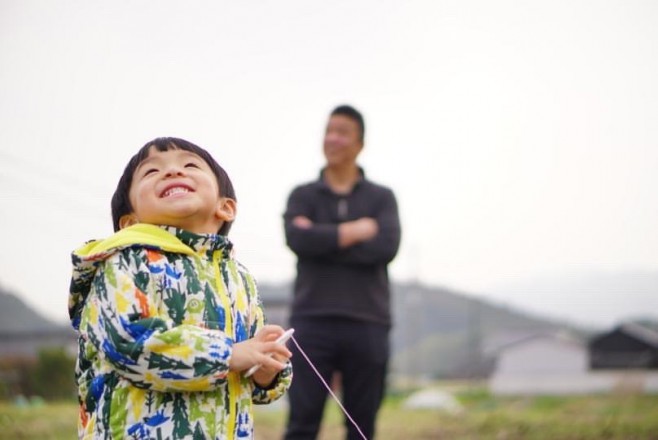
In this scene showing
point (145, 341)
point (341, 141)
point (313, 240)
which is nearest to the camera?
point (145, 341)

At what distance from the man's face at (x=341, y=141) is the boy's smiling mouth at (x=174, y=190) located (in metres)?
2.10

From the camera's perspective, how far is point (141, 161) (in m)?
1.96

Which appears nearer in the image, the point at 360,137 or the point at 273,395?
the point at 273,395

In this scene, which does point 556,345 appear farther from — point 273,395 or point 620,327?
point 273,395

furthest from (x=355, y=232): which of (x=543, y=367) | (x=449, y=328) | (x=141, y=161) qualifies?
(x=543, y=367)

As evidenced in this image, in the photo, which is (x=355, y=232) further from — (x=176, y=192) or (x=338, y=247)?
(x=176, y=192)

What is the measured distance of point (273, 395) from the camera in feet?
6.61

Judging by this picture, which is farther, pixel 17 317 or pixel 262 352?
pixel 17 317

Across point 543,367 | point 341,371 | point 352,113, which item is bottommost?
point 543,367

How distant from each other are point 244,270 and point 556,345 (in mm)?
17807

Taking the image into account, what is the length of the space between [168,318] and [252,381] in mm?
277

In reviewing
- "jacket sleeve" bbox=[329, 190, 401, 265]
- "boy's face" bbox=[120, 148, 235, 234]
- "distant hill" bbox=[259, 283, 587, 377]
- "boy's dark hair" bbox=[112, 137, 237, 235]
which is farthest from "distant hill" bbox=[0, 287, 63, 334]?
"boy's face" bbox=[120, 148, 235, 234]

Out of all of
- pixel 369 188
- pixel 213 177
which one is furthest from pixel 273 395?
pixel 369 188

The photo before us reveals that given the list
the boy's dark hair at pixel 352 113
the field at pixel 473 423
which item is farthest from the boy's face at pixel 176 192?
the field at pixel 473 423
